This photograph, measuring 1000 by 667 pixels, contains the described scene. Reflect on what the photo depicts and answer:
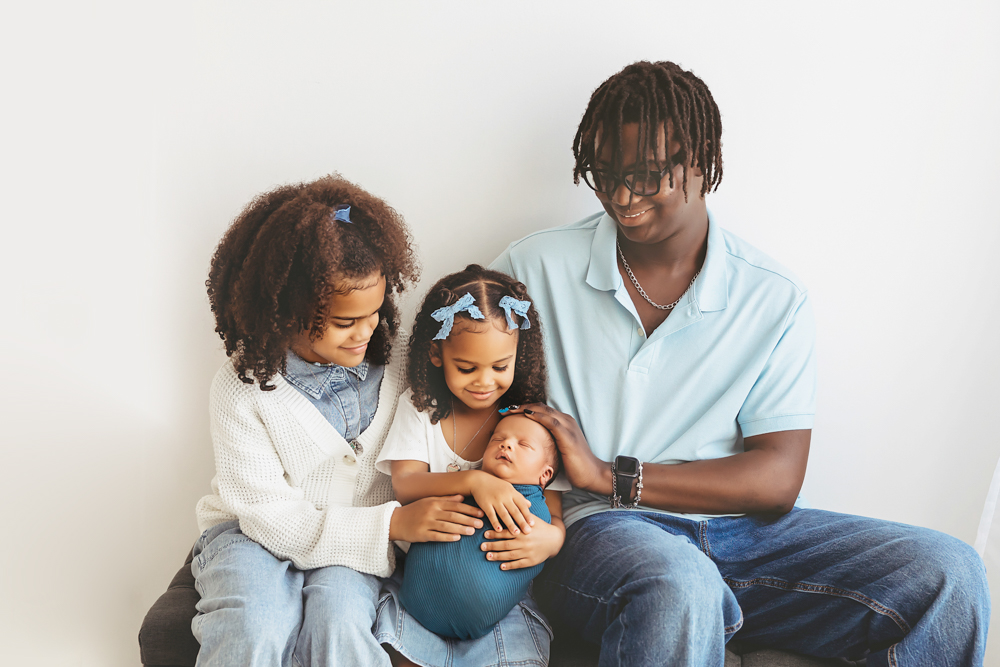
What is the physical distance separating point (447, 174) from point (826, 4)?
1.02 meters

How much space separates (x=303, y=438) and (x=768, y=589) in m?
1.03

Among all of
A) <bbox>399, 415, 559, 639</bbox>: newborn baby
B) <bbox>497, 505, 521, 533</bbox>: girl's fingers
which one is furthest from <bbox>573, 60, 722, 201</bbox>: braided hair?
<bbox>497, 505, 521, 533</bbox>: girl's fingers

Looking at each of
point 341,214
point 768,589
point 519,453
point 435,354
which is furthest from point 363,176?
point 768,589

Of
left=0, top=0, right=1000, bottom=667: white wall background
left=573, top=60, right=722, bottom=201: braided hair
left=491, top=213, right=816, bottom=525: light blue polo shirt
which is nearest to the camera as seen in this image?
left=573, top=60, right=722, bottom=201: braided hair

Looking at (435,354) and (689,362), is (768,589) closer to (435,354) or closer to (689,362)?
(689,362)

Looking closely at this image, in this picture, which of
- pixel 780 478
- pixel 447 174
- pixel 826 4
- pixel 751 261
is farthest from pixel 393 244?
pixel 826 4

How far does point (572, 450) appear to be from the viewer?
151 cm

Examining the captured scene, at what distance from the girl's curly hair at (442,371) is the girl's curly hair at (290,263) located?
0.34ft

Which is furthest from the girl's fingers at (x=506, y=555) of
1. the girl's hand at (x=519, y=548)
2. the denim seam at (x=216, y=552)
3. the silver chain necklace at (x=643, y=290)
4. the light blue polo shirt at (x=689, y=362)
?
the silver chain necklace at (x=643, y=290)

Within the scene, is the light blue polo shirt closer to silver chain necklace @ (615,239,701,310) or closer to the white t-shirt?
silver chain necklace @ (615,239,701,310)

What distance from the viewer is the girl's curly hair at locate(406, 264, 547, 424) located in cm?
153

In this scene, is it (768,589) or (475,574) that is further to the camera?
(768,589)

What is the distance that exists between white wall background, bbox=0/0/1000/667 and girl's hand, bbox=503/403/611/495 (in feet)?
1.81

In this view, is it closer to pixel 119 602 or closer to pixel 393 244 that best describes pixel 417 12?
pixel 393 244
